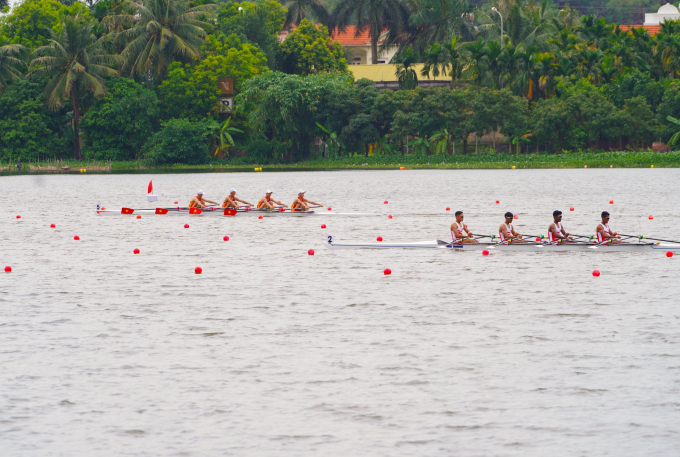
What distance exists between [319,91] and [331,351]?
62.5m

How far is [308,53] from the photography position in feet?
274

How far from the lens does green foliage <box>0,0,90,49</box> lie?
8150 centimetres

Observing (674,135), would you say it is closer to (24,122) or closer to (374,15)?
(374,15)

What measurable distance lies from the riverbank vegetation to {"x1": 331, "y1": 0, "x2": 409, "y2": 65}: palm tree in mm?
244

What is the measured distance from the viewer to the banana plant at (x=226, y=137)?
78.1m

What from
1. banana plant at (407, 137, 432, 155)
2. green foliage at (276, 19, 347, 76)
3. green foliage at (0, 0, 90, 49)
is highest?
green foliage at (0, 0, 90, 49)

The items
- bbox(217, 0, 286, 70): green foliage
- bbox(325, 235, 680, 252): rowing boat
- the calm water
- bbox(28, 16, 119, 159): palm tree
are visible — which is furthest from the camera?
bbox(217, 0, 286, 70): green foliage

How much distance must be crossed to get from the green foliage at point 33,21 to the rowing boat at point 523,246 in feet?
212

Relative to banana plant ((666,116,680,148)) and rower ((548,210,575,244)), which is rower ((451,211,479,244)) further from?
banana plant ((666,116,680,148))

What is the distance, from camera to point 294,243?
2669 cm

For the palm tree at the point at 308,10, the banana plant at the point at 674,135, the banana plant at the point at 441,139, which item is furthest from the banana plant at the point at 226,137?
the banana plant at the point at 674,135

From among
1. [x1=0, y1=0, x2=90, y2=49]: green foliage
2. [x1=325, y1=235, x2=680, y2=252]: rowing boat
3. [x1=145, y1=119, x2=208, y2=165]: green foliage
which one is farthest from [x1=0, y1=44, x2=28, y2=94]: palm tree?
[x1=325, y1=235, x2=680, y2=252]: rowing boat

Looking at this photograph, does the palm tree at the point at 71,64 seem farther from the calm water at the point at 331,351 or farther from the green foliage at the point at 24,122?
the calm water at the point at 331,351

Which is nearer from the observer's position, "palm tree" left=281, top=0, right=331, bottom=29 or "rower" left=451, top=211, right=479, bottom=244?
"rower" left=451, top=211, right=479, bottom=244
